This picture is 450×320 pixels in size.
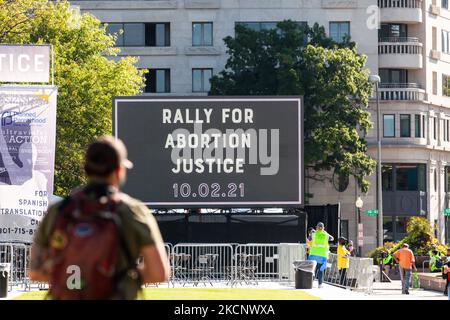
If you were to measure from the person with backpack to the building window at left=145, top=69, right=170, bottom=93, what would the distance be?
229 ft

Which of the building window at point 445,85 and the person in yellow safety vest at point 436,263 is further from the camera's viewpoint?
the building window at point 445,85

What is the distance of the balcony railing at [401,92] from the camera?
76.8 metres

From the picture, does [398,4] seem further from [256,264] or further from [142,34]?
[256,264]

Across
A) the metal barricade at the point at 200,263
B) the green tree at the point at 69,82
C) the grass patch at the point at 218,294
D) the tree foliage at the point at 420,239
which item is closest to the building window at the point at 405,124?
the green tree at the point at 69,82

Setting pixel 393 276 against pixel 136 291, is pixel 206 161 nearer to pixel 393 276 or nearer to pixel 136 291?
pixel 393 276

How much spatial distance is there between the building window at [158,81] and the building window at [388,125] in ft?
43.7

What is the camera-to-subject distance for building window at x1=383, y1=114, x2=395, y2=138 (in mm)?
76875

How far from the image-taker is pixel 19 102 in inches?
1107

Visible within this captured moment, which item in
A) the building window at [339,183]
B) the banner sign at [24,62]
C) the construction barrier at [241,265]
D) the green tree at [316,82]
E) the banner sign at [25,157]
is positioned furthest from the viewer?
the building window at [339,183]

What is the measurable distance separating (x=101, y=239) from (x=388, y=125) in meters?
70.6

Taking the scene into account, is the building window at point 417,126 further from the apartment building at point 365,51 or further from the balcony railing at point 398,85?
the balcony railing at point 398,85

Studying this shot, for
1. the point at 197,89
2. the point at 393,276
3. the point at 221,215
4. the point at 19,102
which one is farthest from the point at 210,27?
the point at 19,102

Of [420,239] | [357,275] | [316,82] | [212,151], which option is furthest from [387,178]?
[357,275]

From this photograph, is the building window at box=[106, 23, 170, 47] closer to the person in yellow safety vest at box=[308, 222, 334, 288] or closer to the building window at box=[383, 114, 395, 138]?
the building window at box=[383, 114, 395, 138]
